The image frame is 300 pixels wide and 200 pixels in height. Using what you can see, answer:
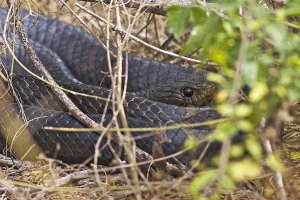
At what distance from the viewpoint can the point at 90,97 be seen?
5.36 m

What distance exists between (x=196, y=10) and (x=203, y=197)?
0.84 metres

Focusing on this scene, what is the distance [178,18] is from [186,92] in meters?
2.75

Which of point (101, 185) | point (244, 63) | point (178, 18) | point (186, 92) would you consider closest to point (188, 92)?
point (186, 92)

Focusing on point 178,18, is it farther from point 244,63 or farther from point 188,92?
point 188,92

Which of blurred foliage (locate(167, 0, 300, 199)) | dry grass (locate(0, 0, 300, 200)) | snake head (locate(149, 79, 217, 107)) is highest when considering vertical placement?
blurred foliage (locate(167, 0, 300, 199))

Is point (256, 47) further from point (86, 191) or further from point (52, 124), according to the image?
point (52, 124)

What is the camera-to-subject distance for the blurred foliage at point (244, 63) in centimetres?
267

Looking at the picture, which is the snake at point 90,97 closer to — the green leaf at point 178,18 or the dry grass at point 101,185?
the dry grass at point 101,185

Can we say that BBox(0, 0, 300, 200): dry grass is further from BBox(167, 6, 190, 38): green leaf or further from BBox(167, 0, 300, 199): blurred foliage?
BBox(167, 6, 190, 38): green leaf

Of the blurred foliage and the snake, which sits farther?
the snake

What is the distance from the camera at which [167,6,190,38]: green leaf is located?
3.06m

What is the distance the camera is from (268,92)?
9.69 feet

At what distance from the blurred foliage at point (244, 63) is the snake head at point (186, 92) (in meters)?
2.48

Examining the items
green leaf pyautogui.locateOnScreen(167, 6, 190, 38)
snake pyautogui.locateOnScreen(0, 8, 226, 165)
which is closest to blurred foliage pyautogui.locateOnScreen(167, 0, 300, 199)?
green leaf pyautogui.locateOnScreen(167, 6, 190, 38)
